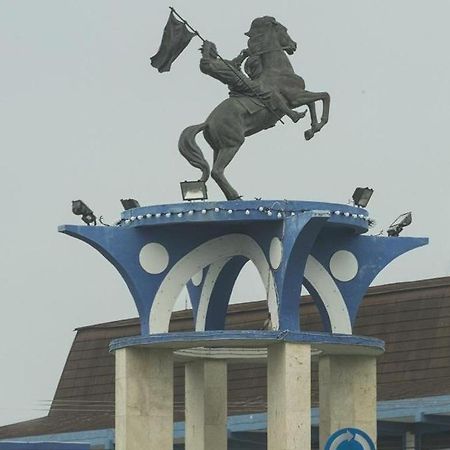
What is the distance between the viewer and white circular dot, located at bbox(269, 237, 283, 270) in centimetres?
5066

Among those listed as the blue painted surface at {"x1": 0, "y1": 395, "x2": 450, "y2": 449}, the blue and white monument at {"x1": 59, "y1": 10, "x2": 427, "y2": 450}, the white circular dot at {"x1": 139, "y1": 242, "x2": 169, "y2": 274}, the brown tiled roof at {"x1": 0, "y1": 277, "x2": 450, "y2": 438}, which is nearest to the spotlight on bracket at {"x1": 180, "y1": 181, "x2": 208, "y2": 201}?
the blue and white monument at {"x1": 59, "y1": 10, "x2": 427, "y2": 450}

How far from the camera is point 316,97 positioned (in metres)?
52.8

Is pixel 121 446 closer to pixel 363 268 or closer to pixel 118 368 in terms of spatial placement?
pixel 118 368

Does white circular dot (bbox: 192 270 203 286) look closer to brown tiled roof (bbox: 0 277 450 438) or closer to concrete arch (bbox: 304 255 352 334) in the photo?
concrete arch (bbox: 304 255 352 334)

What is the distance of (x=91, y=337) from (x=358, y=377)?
24994 mm

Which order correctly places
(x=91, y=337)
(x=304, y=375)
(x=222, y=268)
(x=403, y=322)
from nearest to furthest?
(x=304, y=375) < (x=222, y=268) < (x=403, y=322) < (x=91, y=337)

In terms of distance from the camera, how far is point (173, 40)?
52.9 m

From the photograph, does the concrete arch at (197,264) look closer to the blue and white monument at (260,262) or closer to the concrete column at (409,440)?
the blue and white monument at (260,262)

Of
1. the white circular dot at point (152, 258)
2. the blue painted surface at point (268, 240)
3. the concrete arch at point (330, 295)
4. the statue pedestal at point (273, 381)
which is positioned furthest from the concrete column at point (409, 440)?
the white circular dot at point (152, 258)

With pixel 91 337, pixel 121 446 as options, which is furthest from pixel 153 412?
→ pixel 91 337

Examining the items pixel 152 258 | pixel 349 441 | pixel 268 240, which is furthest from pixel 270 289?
pixel 349 441

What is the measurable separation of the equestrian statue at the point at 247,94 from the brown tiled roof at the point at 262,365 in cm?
1437

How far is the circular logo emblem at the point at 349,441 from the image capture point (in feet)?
130

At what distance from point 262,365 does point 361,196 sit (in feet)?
59.5
